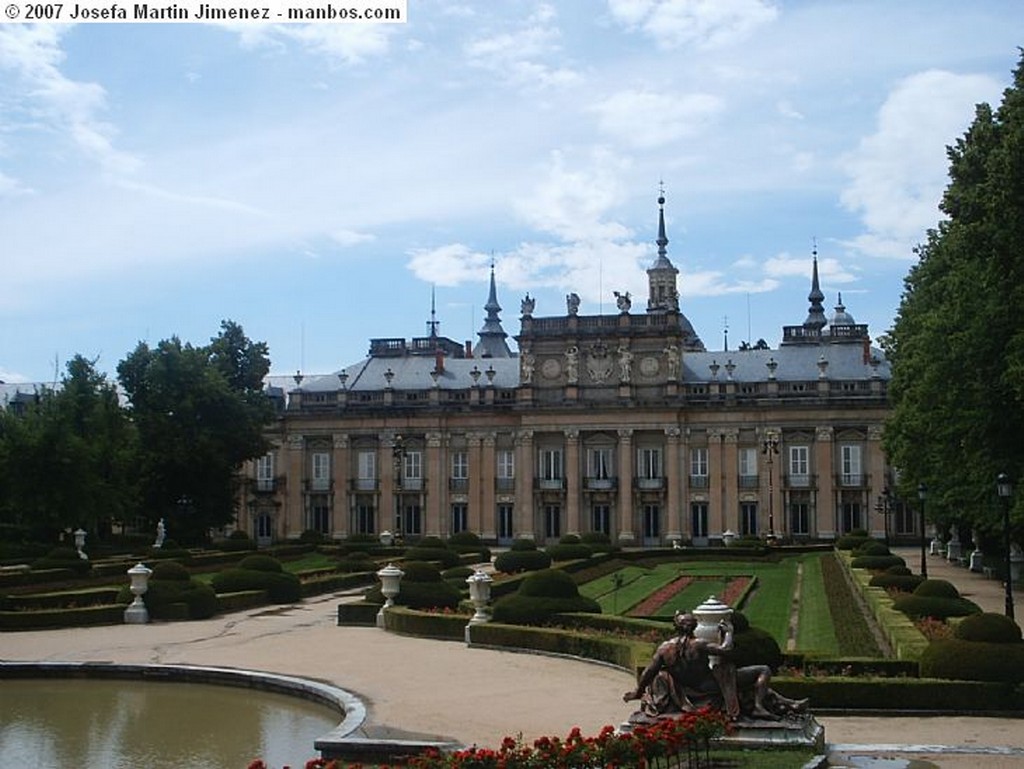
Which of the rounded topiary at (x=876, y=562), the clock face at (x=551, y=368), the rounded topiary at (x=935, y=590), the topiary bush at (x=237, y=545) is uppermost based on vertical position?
the clock face at (x=551, y=368)

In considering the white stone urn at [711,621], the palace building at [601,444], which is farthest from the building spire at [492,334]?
the white stone urn at [711,621]

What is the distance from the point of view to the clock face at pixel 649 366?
73.8 meters

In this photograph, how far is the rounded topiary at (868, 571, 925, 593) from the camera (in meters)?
32.8

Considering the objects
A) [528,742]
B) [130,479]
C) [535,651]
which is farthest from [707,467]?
[528,742]

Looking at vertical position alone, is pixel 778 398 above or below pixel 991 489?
above

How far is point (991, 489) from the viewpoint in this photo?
33.2 meters

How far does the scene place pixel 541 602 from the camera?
2748 centimetres

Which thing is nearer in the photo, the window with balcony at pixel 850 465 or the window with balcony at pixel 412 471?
the window with balcony at pixel 850 465

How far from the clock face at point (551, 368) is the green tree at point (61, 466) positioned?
2743 centimetres

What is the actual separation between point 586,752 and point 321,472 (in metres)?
68.3

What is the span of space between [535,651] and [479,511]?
50516 millimetres

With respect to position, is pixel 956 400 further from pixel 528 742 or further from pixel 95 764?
pixel 95 764

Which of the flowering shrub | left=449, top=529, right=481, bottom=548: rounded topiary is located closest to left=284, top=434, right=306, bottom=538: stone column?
left=449, top=529, right=481, bottom=548: rounded topiary

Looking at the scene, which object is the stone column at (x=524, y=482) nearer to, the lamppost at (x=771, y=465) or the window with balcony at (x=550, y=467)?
the window with balcony at (x=550, y=467)
